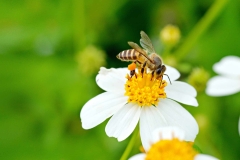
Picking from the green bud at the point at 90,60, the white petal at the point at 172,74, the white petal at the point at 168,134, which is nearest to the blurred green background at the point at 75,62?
the green bud at the point at 90,60

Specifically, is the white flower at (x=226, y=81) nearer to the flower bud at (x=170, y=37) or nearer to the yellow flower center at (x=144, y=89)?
the yellow flower center at (x=144, y=89)

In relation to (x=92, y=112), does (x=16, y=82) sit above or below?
above

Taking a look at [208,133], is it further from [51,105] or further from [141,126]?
[141,126]

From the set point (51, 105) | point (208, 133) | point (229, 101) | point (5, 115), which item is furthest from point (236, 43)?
point (5, 115)

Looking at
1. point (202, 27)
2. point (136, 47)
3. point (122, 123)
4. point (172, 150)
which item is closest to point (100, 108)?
point (122, 123)

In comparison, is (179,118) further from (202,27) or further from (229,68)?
(202,27)

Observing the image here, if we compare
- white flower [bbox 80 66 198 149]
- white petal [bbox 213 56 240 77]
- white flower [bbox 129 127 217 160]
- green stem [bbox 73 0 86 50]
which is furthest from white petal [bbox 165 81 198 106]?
green stem [bbox 73 0 86 50]

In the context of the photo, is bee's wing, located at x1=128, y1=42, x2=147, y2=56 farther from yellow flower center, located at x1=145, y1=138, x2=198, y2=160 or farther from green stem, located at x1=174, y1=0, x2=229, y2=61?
green stem, located at x1=174, y1=0, x2=229, y2=61

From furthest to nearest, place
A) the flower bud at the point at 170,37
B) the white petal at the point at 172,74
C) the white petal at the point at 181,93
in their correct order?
the flower bud at the point at 170,37 → the white petal at the point at 172,74 → the white petal at the point at 181,93
